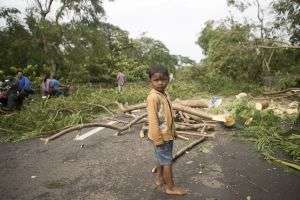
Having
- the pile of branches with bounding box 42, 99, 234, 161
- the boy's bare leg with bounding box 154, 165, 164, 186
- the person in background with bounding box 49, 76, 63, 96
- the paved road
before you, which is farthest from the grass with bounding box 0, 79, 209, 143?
the boy's bare leg with bounding box 154, 165, 164, 186

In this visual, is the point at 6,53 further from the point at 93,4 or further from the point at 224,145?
the point at 224,145

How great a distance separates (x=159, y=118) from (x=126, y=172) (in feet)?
5.15

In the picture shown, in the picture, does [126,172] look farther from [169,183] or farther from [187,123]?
[187,123]

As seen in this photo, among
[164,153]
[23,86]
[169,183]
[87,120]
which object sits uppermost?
[23,86]

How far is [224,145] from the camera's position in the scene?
7457mm

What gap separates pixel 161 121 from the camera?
4602 millimetres

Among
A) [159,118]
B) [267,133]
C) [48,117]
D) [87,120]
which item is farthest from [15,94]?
[159,118]

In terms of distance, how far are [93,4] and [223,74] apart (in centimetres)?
1310

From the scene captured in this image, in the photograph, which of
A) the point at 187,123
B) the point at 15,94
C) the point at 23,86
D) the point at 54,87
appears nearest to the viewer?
the point at 187,123

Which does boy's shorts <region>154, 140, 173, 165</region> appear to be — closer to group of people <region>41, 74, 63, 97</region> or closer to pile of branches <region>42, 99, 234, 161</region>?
pile of branches <region>42, 99, 234, 161</region>

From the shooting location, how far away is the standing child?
454cm

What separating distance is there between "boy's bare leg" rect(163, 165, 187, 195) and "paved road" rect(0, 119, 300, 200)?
0.10 m

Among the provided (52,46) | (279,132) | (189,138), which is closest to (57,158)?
(189,138)

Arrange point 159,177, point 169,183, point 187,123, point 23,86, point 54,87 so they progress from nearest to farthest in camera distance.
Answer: point 169,183 → point 159,177 → point 187,123 → point 23,86 → point 54,87
